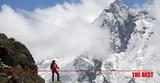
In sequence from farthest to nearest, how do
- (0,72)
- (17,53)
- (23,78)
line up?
(17,53)
(23,78)
(0,72)

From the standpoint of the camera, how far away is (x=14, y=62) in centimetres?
3694

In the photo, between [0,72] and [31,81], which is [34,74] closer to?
[31,81]

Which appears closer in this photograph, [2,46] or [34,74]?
[2,46]

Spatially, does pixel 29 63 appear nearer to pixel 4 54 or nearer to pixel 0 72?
pixel 4 54

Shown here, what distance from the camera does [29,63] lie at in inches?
1556

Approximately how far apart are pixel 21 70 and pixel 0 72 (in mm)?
3237

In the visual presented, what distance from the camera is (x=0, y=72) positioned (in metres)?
33.3

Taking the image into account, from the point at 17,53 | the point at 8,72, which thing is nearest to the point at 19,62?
the point at 17,53

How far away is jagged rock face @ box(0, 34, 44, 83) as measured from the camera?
Result: 33.7 meters

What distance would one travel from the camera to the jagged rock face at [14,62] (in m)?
33.7

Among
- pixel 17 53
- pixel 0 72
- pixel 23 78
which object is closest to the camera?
pixel 0 72

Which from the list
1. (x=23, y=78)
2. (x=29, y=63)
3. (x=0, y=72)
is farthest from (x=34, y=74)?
(x=0, y=72)

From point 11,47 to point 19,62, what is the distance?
5.20 ft

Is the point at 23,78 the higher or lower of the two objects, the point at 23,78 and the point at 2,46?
the lower
